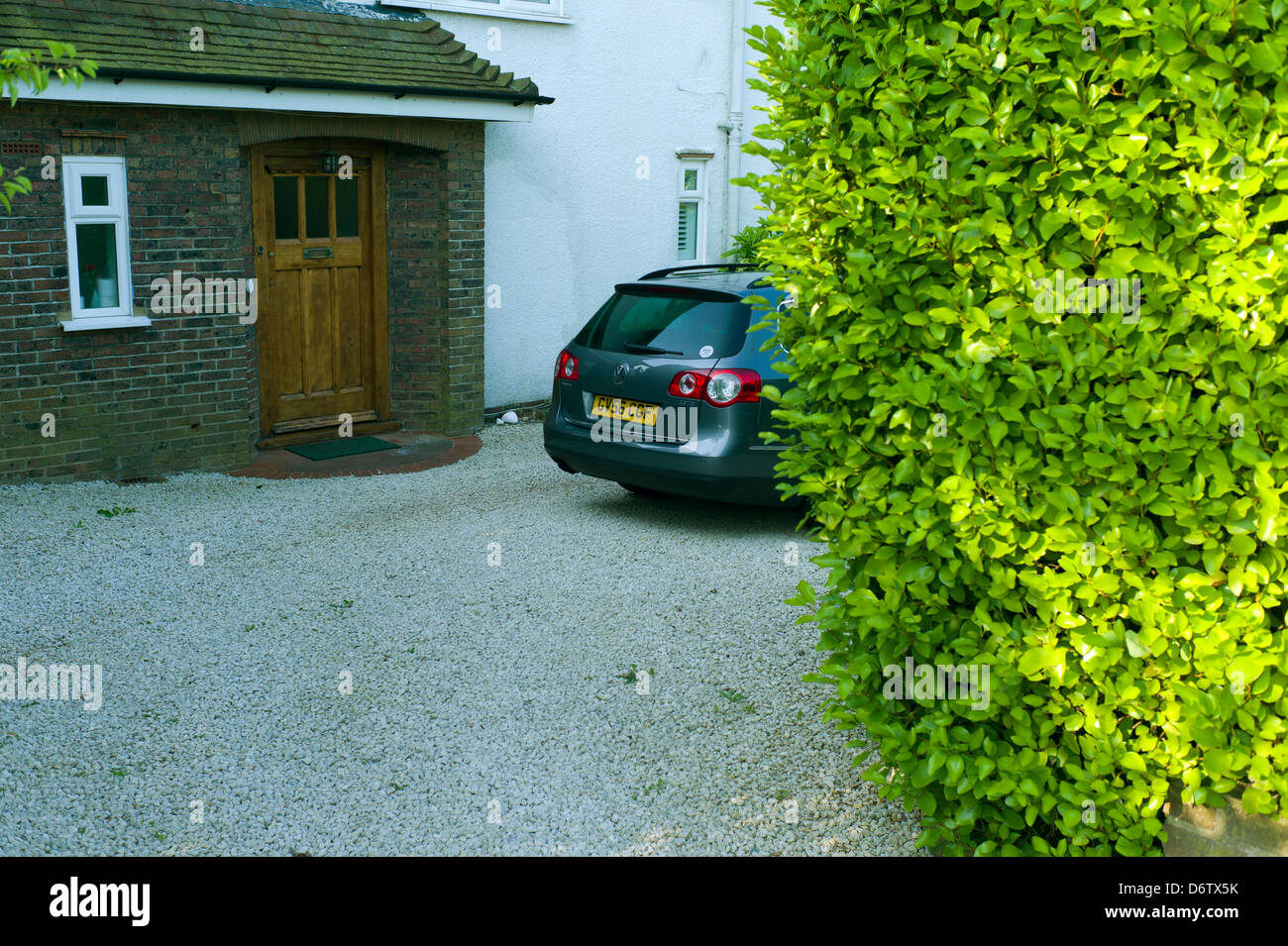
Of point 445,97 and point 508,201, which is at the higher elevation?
point 445,97

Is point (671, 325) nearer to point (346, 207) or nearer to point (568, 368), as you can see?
point (568, 368)

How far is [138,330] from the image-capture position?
993 cm

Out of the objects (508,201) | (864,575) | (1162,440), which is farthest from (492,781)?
(508,201)

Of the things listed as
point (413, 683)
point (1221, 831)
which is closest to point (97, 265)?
point (413, 683)

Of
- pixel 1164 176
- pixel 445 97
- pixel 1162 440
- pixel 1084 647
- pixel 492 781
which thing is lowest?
pixel 492 781

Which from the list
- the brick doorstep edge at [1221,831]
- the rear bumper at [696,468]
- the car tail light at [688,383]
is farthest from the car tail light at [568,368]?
the brick doorstep edge at [1221,831]

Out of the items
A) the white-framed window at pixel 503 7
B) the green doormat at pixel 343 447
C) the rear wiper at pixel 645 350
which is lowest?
the green doormat at pixel 343 447

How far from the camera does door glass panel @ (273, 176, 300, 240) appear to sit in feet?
36.7

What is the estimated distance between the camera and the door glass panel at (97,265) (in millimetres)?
9766

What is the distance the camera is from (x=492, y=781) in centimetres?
512

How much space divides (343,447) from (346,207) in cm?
226

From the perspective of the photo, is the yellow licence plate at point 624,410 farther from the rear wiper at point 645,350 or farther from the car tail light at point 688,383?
the rear wiper at point 645,350

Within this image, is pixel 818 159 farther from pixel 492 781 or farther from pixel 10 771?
pixel 10 771

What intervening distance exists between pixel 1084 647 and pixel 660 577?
4.43 m
